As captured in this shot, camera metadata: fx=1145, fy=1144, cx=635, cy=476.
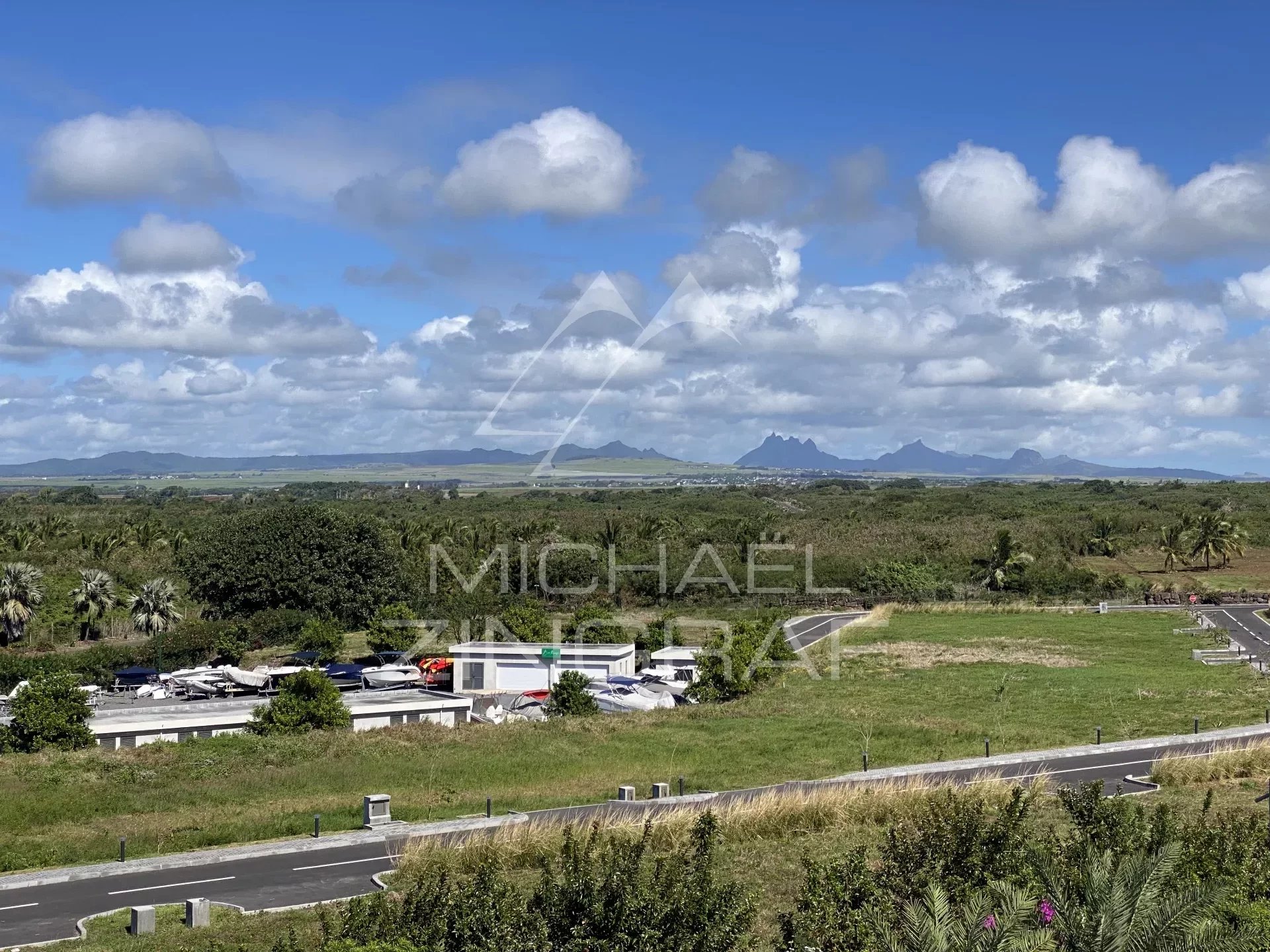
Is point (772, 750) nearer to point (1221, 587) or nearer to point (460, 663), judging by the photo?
point (460, 663)

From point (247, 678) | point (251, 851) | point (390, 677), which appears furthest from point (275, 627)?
point (251, 851)

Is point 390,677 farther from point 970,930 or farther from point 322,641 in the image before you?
point 970,930

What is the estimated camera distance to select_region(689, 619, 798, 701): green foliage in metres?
41.0

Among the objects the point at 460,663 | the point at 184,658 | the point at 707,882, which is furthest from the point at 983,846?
the point at 184,658

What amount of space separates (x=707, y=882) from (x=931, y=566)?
68251 millimetres

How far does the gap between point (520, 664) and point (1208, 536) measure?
56.8 metres

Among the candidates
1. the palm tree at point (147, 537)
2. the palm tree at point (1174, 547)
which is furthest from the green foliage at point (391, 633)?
the palm tree at point (1174, 547)

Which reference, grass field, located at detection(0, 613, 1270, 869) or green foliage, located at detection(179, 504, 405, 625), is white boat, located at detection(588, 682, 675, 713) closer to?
grass field, located at detection(0, 613, 1270, 869)

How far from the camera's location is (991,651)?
50.1 m

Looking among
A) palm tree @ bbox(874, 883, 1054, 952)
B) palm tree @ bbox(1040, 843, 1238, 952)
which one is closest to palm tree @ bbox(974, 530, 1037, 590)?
palm tree @ bbox(1040, 843, 1238, 952)

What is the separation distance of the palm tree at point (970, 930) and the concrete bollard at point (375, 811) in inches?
580

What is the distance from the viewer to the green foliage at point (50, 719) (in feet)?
101

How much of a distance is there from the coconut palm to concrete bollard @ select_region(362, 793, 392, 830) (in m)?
37.2

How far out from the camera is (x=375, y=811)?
2203 cm
